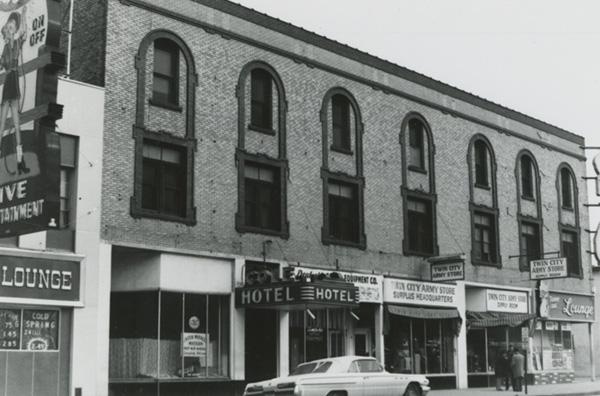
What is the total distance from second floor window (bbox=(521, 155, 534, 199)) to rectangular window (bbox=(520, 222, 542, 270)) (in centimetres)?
151

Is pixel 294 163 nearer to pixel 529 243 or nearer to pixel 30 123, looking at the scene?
pixel 30 123

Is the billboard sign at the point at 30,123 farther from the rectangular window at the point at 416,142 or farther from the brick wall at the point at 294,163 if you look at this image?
the rectangular window at the point at 416,142

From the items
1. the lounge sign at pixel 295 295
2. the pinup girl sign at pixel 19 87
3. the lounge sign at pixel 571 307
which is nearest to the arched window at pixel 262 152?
the lounge sign at pixel 295 295

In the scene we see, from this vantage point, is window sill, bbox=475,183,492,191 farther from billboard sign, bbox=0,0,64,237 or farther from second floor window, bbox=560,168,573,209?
billboard sign, bbox=0,0,64,237

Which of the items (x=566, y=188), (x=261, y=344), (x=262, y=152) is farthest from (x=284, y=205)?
(x=566, y=188)

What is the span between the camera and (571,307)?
44156 millimetres

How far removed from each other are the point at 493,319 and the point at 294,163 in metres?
12.8

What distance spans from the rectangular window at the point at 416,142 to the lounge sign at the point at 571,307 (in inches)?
438

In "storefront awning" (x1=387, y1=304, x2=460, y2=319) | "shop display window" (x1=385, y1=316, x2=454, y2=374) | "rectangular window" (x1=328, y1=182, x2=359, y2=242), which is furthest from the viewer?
"shop display window" (x1=385, y1=316, x2=454, y2=374)

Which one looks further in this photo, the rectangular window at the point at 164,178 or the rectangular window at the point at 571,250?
the rectangular window at the point at 571,250

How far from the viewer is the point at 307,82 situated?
31797 mm

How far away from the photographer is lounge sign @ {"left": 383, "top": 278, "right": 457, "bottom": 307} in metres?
33.4

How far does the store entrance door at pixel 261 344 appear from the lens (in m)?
28.9

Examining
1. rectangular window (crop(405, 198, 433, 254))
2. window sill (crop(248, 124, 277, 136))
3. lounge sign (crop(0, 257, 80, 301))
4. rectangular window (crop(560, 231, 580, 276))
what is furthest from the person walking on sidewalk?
lounge sign (crop(0, 257, 80, 301))
